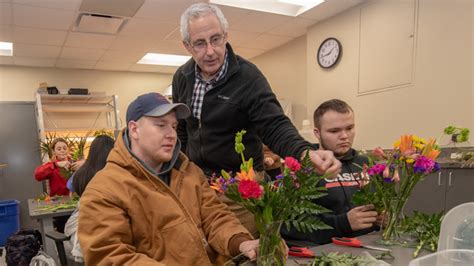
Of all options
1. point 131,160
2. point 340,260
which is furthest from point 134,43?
point 340,260

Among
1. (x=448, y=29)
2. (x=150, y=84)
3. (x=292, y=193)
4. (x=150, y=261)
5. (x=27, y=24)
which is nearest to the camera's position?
(x=292, y=193)

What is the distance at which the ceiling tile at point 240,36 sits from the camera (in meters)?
4.69

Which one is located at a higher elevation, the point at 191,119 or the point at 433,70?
the point at 433,70

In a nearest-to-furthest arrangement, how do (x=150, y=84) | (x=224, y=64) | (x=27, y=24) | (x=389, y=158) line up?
1. (x=389, y=158)
2. (x=224, y=64)
3. (x=27, y=24)
4. (x=150, y=84)

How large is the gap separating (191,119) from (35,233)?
2489 millimetres

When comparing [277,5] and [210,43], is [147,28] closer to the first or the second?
[277,5]

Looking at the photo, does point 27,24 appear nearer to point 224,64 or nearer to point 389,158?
point 224,64

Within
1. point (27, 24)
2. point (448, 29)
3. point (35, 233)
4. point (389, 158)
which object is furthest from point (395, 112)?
point (27, 24)

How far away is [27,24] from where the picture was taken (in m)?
4.07

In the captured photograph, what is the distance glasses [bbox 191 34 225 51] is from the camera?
4.31 ft

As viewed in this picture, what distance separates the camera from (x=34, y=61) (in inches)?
229

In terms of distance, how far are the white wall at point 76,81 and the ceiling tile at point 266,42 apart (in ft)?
8.83

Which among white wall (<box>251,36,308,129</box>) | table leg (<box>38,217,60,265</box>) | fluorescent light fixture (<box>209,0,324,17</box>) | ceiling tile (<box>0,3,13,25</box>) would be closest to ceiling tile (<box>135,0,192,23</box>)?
fluorescent light fixture (<box>209,0,324,17</box>)

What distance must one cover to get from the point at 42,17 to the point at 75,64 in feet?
7.81
